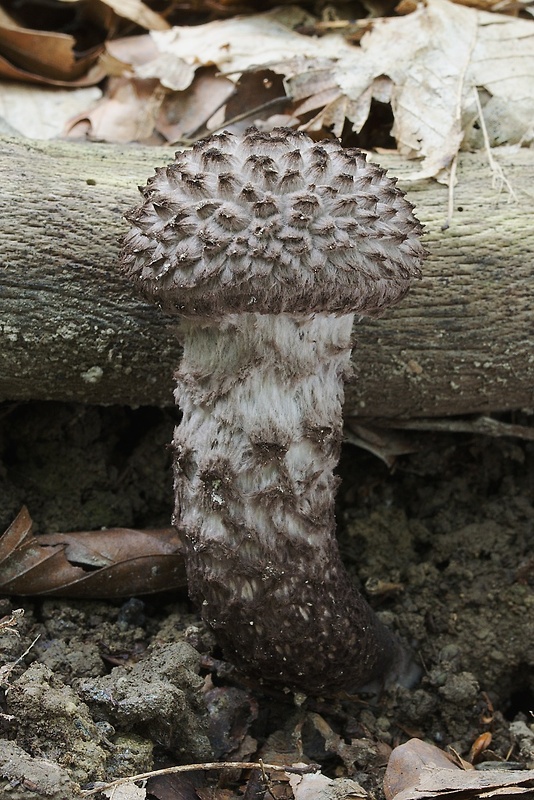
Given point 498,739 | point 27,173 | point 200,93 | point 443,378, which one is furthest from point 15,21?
point 498,739

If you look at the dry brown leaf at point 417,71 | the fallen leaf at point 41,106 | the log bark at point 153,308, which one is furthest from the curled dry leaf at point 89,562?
the fallen leaf at point 41,106

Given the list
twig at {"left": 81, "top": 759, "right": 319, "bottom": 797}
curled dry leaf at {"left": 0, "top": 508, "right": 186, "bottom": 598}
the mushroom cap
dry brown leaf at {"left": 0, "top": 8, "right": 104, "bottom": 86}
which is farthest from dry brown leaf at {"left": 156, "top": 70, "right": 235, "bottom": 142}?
twig at {"left": 81, "top": 759, "right": 319, "bottom": 797}

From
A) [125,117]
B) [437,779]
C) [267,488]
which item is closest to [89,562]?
[267,488]

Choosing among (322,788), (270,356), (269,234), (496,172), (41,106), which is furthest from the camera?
(41,106)

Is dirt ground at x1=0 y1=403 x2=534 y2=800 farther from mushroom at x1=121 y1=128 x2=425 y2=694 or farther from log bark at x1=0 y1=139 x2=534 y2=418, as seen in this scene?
log bark at x1=0 y1=139 x2=534 y2=418

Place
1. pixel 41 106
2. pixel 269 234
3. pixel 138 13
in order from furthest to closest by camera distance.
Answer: pixel 138 13 < pixel 41 106 < pixel 269 234

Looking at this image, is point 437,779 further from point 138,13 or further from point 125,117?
point 138,13

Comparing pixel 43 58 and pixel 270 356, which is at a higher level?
pixel 43 58
